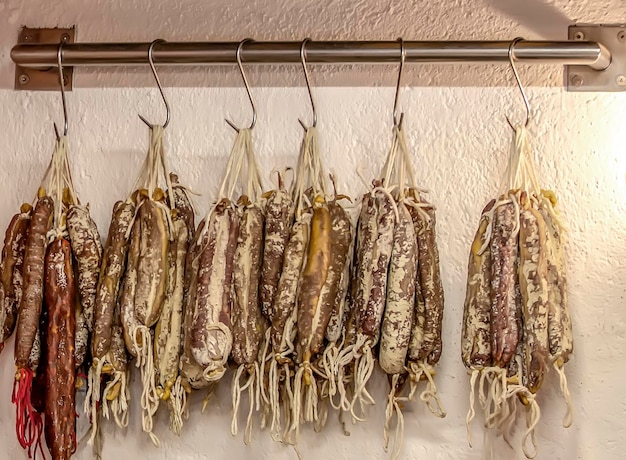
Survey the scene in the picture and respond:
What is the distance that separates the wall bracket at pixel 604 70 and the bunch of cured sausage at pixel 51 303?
92 cm

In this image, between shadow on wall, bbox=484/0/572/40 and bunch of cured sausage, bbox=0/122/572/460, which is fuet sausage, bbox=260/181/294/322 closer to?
bunch of cured sausage, bbox=0/122/572/460

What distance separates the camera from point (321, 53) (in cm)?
166

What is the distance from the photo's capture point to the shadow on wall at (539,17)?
172 centimetres

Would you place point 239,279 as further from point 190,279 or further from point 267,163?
point 267,163

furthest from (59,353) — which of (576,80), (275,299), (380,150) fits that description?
(576,80)

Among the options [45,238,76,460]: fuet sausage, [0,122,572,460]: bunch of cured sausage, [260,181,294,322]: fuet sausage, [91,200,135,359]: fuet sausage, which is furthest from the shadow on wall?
[45,238,76,460]: fuet sausage

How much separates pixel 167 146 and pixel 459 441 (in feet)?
2.57

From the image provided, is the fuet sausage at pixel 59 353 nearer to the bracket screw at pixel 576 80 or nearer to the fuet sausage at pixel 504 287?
the fuet sausage at pixel 504 287

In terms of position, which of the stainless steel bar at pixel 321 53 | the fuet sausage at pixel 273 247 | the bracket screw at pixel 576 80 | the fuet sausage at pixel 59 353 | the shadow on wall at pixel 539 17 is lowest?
the fuet sausage at pixel 59 353

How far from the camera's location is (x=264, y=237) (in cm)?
167

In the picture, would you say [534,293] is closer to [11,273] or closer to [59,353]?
[59,353]

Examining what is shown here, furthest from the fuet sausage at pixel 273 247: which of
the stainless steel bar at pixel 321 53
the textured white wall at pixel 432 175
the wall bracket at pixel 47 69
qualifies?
the wall bracket at pixel 47 69

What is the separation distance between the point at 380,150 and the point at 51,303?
659 millimetres

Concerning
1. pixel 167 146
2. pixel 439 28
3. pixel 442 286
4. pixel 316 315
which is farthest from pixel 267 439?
pixel 439 28
